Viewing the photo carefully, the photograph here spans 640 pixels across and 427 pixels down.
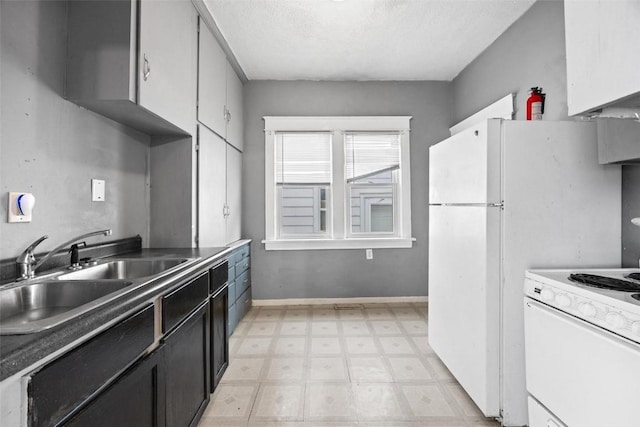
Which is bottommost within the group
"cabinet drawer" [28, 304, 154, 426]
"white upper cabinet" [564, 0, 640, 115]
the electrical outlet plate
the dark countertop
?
"cabinet drawer" [28, 304, 154, 426]

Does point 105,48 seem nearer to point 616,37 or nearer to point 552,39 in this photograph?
point 616,37

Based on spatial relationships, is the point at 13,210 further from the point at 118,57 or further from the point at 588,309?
the point at 588,309

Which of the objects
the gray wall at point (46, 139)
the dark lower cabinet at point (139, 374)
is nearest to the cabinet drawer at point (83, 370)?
the dark lower cabinet at point (139, 374)

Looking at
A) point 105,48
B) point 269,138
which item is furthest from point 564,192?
point 269,138

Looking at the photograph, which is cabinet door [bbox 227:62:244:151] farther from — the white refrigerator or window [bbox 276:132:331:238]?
the white refrigerator

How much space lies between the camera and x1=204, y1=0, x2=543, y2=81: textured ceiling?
2.46 metres

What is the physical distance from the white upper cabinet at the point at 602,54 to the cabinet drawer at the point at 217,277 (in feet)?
6.76

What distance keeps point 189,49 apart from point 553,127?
7.72ft

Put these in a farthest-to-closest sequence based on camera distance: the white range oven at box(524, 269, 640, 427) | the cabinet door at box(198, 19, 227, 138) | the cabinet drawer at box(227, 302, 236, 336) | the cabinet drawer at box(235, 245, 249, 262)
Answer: the cabinet drawer at box(235, 245, 249, 262)
the cabinet drawer at box(227, 302, 236, 336)
the cabinet door at box(198, 19, 227, 138)
the white range oven at box(524, 269, 640, 427)

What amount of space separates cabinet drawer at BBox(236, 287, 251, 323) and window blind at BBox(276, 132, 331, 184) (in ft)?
4.60

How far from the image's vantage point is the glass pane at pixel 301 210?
12.7 feet

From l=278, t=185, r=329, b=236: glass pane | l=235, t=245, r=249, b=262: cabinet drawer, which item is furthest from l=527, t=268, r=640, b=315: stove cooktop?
l=278, t=185, r=329, b=236: glass pane

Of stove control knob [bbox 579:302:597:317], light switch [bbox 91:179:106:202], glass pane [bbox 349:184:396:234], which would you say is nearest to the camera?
stove control knob [bbox 579:302:597:317]

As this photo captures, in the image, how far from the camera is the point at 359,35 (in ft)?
9.36
